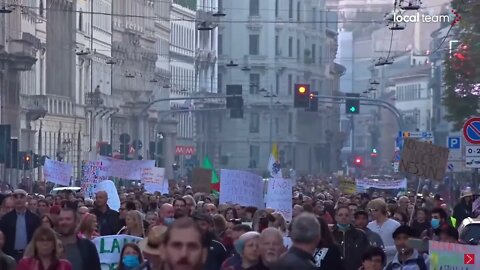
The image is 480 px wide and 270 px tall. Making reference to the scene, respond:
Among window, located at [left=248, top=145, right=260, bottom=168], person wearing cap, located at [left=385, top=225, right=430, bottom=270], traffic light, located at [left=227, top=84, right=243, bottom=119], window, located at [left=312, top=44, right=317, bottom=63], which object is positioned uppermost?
window, located at [left=312, top=44, right=317, bottom=63]

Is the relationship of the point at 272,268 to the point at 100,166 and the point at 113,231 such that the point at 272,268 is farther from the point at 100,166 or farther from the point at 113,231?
the point at 100,166

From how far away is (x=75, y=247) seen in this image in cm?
1438

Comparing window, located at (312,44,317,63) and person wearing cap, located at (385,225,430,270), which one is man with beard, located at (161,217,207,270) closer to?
person wearing cap, located at (385,225,430,270)

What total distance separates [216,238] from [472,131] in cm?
1151

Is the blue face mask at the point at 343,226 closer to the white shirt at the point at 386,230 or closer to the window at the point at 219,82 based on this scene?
the white shirt at the point at 386,230

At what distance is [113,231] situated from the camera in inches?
792

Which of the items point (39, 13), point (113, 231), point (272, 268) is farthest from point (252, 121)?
point (272, 268)

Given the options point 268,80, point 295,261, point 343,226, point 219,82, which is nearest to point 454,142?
point 343,226

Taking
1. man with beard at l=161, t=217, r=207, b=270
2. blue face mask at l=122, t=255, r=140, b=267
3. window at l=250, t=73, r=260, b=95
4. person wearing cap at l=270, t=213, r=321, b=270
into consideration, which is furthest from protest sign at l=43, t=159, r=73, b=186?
window at l=250, t=73, r=260, b=95

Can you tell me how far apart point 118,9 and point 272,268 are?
92.3 m

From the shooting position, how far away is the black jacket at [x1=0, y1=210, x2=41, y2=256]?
18156mm

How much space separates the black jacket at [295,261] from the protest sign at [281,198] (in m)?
13.6

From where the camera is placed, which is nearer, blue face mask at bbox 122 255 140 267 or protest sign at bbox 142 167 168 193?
blue face mask at bbox 122 255 140 267

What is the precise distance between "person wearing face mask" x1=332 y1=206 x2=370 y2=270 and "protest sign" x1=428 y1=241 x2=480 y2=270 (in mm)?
2472
